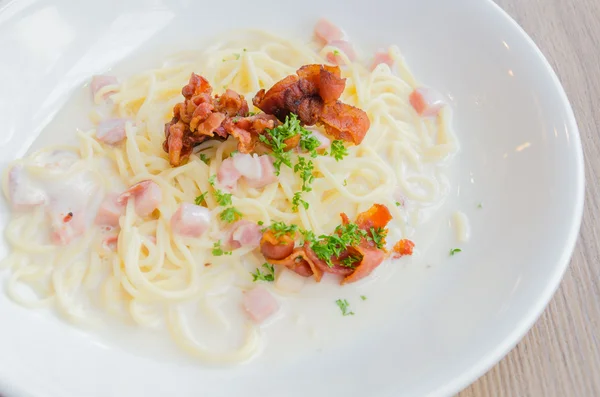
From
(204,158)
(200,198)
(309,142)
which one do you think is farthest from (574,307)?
(204,158)

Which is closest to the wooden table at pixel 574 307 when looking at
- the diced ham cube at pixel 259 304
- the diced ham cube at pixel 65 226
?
the diced ham cube at pixel 259 304

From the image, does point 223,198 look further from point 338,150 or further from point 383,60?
point 383,60

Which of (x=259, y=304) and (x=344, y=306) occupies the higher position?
(x=259, y=304)

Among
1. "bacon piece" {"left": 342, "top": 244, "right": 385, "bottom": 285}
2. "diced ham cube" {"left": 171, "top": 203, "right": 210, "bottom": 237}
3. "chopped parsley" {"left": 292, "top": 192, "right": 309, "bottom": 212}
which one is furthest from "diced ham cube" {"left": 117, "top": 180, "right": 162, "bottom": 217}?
"bacon piece" {"left": 342, "top": 244, "right": 385, "bottom": 285}

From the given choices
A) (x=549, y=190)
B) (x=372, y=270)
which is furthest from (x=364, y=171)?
(x=549, y=190)

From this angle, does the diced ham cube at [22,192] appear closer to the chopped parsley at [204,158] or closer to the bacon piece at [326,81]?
the chopped parsley at [204,158]
